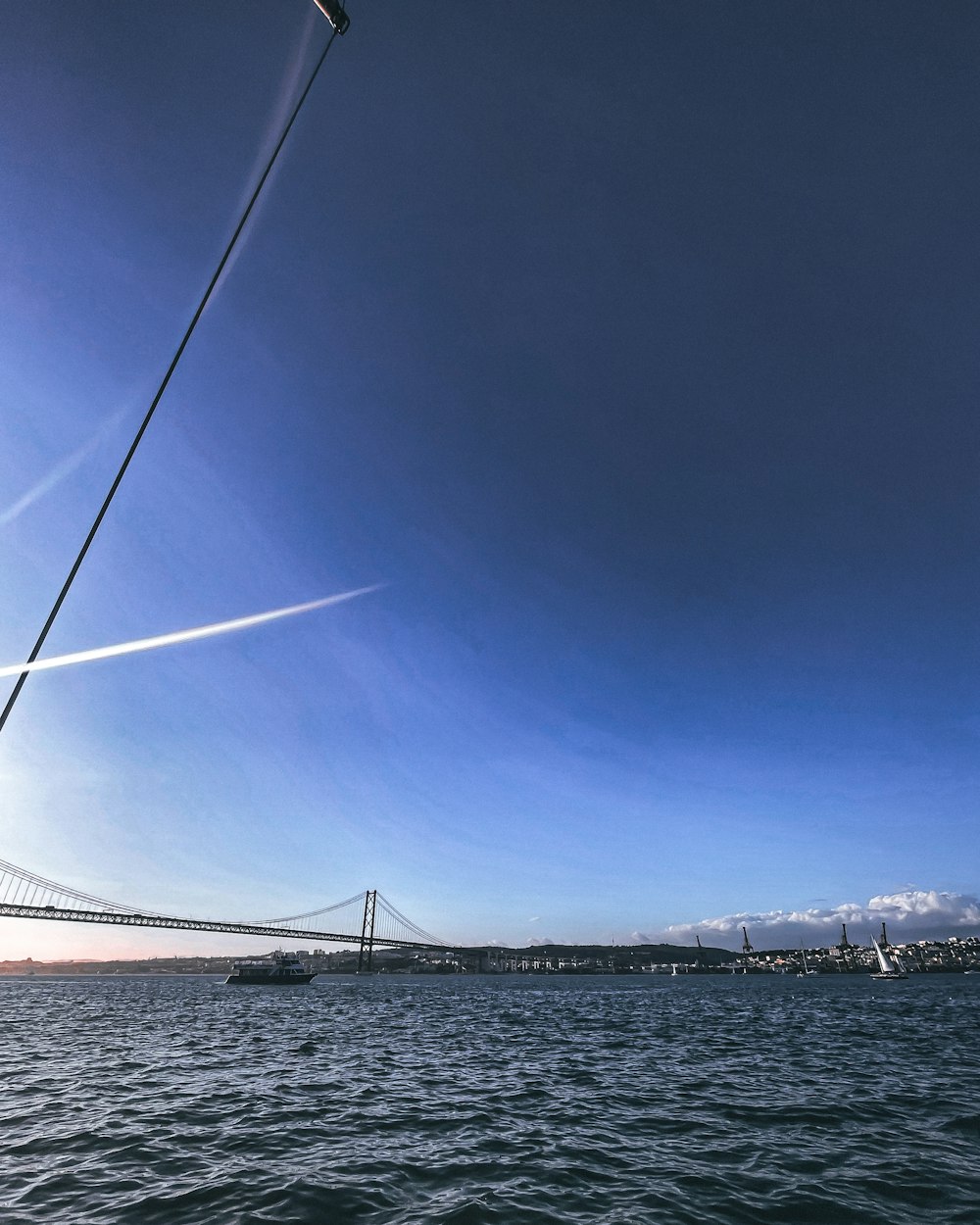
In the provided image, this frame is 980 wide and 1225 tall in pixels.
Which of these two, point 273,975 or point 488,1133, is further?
point 273,975

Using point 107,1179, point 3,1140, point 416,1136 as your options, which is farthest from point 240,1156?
point 3,1140

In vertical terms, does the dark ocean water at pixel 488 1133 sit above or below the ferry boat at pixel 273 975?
below

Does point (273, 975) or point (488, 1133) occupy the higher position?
point (273, 975)

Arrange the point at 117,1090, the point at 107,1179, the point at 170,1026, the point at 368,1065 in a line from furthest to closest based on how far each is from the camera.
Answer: the point at 170,1026 → the point at 368,1065 → the point at 117,1090 → the point at 107,1179

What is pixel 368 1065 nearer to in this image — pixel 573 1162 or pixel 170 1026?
pixel 573 1162

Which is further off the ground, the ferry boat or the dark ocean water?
the ferry boat

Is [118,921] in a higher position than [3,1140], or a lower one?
higher

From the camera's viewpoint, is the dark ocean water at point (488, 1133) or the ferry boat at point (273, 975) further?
the ferry boat at point (273, 975)

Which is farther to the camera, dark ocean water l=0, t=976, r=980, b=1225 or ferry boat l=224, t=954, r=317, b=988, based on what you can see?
ferry boat l=224, t=954, r=317, b=988
